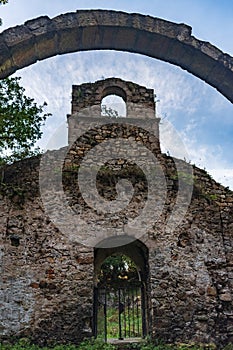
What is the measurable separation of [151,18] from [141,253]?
5248mm

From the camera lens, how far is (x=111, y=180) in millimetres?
8734

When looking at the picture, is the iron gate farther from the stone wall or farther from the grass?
the grass

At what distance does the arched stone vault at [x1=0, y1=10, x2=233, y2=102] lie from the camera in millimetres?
5133

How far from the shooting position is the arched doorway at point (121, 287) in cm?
951

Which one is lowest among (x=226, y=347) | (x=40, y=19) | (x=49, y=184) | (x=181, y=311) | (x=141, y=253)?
(x=226, y=347)

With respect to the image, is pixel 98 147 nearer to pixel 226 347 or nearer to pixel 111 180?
pixel 111 180

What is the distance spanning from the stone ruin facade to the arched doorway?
14 cm

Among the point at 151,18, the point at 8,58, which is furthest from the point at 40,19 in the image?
the point at 151,18

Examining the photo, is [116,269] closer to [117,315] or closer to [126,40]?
[117,315]

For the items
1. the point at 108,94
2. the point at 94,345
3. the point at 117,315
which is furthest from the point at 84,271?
the point at 117,315

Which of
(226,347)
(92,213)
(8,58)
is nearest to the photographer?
(8,58)

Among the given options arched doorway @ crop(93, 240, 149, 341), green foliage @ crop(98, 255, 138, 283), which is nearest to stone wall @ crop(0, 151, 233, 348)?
arched doorway @ crop(93, 240, 149, 341)

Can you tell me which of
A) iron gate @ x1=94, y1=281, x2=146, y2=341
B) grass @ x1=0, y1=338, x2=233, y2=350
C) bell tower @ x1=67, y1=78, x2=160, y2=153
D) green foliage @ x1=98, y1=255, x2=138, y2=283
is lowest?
grass @ x1=0, y1=338, x2=233, y2=350

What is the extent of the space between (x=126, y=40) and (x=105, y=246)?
→ 5178mm
